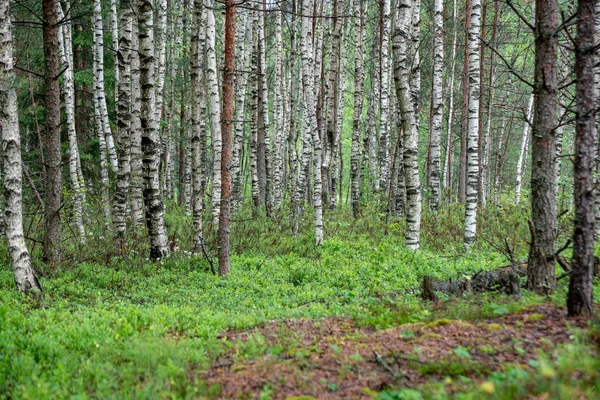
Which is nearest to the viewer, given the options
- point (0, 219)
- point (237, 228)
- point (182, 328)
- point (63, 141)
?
point (182, 328)

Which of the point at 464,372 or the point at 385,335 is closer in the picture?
the point at 464,372

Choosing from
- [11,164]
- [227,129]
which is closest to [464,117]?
[227,129]

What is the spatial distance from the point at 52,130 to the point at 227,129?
3358 mm

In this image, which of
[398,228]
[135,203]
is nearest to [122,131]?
[135,203]

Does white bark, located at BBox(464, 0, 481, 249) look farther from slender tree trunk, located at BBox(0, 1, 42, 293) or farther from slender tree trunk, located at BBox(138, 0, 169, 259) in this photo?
slender tree trunk, located at BBox(0, 1, 42, 293)

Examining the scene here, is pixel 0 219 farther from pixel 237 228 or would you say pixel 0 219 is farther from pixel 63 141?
pixel 63 141

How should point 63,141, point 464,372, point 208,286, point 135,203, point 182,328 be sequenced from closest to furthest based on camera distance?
1. point 464,372
2. point 182,328
3. point 208,286
4. point 135,203
5. point 63,141

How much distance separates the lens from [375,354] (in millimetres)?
4625

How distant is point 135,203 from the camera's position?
12977 mm

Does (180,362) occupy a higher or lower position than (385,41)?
lower

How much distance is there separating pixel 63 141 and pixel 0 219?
25.7ft

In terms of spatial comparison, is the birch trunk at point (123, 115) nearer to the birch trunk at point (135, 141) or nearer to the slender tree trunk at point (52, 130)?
the birch trunk at point (135, 141)

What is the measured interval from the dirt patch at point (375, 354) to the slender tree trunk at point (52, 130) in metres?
5.36

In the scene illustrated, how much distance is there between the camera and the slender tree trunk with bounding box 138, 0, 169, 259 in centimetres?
994
